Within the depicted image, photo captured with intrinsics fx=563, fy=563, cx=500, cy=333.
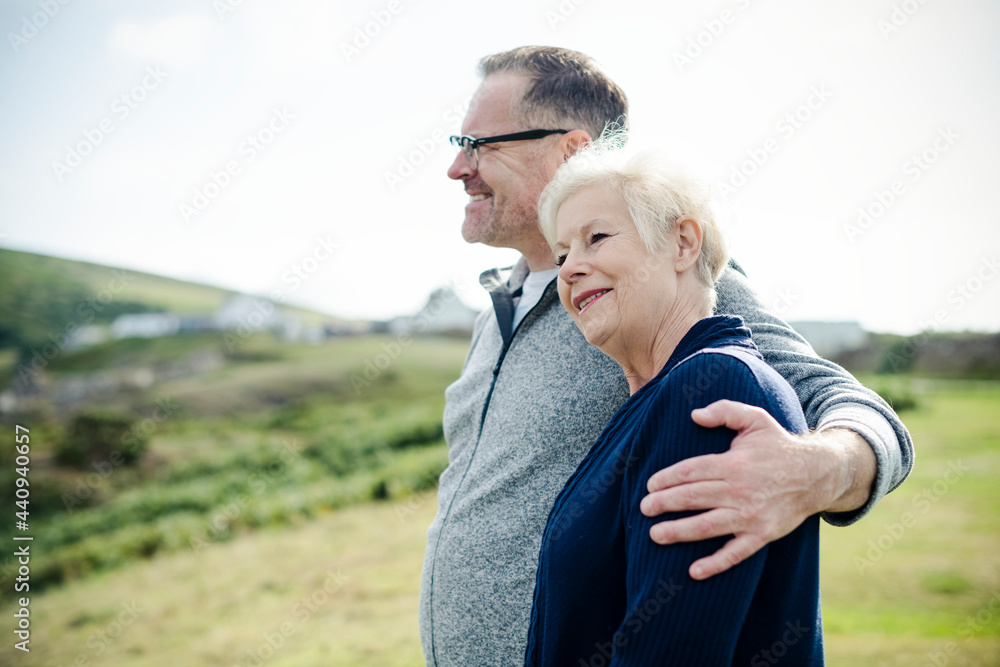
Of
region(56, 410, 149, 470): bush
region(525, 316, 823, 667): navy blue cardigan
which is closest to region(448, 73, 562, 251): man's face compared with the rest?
region(525, 316, 823, 667): navy blue cardigan

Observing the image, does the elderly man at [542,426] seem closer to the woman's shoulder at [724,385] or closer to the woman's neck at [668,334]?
the woman's shoulder at [724,385]

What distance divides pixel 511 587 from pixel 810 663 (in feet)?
2.79

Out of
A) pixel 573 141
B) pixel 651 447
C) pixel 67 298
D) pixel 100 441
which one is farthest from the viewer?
pixel 67 298

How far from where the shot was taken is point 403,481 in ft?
35.9

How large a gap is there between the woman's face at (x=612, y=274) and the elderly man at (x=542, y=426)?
0.39m

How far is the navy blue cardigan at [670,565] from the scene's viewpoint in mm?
877

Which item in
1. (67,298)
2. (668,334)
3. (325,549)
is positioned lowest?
(325,549)

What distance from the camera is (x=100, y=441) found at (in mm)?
14117

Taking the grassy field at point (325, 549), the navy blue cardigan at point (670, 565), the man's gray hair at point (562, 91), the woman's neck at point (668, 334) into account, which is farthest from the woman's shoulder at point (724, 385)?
the grassy field at point (325, 549)

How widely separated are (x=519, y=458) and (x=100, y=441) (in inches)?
635

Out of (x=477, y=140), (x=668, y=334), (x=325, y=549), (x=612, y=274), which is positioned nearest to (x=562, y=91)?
(x=477, y=140)

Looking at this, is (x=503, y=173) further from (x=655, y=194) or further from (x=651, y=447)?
(x=651, y=447)

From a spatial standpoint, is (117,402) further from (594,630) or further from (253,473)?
(594,630)

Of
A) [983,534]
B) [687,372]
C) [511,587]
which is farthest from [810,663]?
[983,534]
